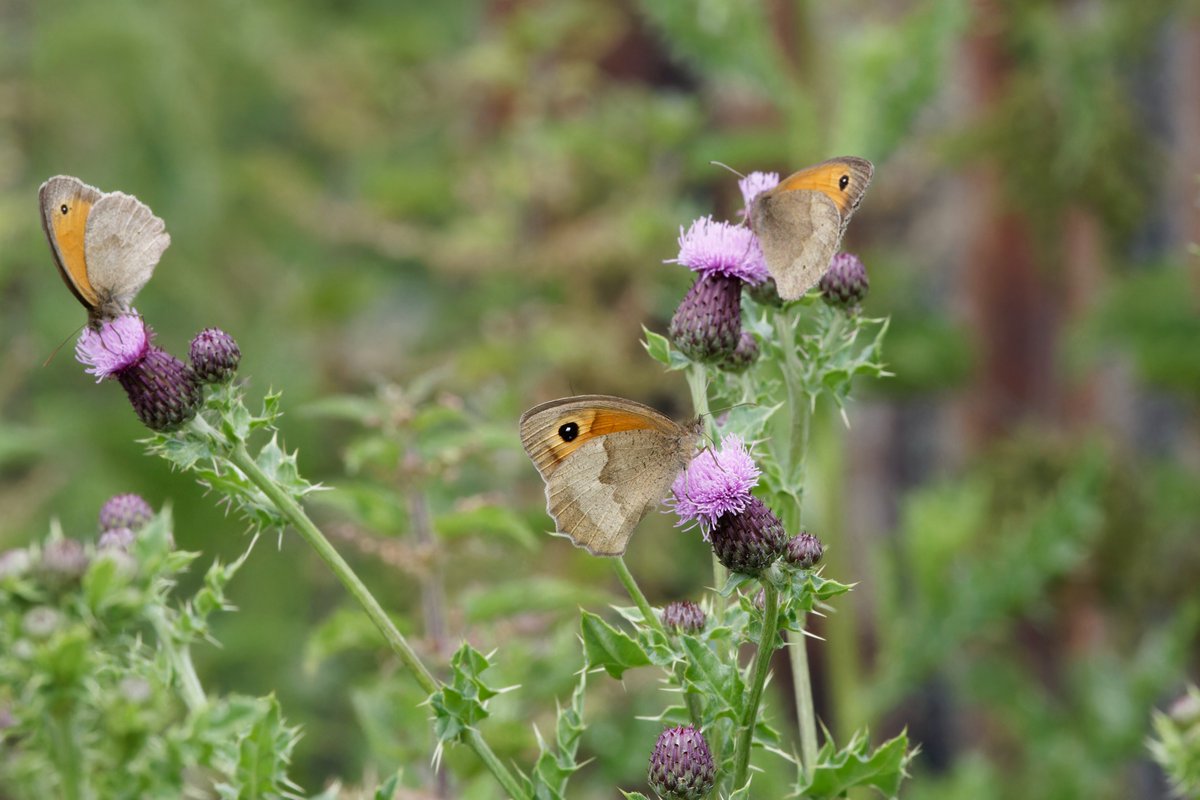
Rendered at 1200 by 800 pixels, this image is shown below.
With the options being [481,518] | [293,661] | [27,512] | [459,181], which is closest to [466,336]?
[459,181]

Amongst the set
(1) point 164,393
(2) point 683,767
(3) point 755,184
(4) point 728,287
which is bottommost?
(2) point 683,767

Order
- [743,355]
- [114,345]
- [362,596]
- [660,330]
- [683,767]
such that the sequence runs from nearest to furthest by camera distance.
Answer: [683,767] → [362,596] → [114,345] → [743,355] → [660,330]

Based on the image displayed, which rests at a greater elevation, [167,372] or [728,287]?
[167,372]

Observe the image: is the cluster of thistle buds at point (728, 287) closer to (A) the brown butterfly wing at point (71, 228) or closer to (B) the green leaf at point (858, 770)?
(B) the green leaf at point (858, 770)

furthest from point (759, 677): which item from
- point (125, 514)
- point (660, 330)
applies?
point (660, 330)

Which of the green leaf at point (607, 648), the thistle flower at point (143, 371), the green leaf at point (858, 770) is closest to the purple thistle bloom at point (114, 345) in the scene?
the thistle flower at point (143, 371)

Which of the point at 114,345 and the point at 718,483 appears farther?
the point at 114,345

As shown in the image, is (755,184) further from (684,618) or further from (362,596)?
(362,596)
